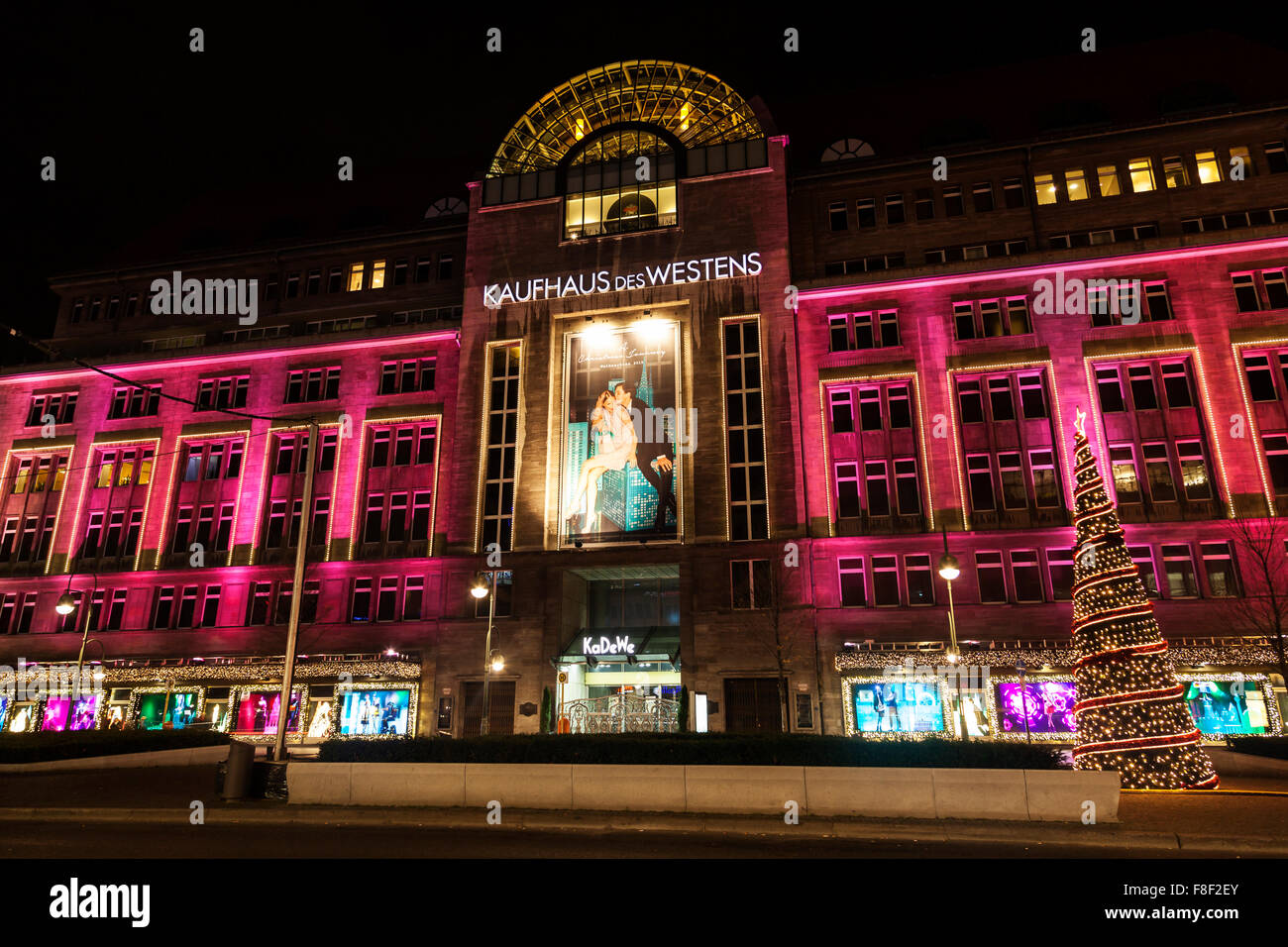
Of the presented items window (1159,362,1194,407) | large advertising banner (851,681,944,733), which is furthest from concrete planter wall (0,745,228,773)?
window (1159,362,1194,407)

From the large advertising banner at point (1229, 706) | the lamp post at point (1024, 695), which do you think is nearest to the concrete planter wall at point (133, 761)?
the lamp post at point (1024, 695)

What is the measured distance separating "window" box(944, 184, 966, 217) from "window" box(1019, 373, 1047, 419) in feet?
38.1

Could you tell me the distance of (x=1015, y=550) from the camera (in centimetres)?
3728

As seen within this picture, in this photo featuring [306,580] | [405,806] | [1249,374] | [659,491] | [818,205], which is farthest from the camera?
[818,205]

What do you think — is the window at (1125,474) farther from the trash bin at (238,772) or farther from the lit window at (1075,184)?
the trash bin at (238,772)

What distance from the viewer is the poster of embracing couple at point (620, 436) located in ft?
132

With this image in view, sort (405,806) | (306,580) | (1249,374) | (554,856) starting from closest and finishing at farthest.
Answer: (554,856), (405,806), (1249,374), (306,580)

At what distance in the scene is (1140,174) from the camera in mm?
42844

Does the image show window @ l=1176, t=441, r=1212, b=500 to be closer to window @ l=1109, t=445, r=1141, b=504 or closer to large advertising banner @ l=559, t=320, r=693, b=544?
window @ l=1109, t=445, r=1141, b=504

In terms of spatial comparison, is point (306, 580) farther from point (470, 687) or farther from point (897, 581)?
point (897, 581)

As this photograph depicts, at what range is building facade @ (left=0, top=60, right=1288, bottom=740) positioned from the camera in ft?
120

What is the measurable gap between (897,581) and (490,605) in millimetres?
20303

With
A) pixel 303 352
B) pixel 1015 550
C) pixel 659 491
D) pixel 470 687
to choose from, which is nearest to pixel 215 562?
pixel 303 352

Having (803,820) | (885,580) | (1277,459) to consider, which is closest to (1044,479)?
(885,580)
